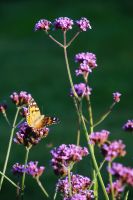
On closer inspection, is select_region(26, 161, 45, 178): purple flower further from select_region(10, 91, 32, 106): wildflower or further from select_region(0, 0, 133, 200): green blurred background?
select_region(0, 0, 133, 200): green blurred background

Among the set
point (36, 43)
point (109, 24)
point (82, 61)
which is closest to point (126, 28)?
point (109, 24)

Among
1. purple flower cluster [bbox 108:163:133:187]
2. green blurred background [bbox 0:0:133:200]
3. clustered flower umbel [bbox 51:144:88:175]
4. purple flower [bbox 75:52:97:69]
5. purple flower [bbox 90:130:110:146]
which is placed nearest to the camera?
purple flower cluster [bbox 108:163:133:187]

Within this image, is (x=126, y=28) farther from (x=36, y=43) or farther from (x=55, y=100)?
(x=55, y=100)

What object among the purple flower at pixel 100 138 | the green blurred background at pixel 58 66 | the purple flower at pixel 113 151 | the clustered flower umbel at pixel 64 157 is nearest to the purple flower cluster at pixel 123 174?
the purple flower at pixel 113 151

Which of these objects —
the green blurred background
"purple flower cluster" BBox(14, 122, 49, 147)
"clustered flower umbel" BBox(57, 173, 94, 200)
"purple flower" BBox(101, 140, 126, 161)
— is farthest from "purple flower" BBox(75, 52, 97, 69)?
the green blurred background

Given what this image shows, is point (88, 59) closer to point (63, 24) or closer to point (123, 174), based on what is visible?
point (63, 24)

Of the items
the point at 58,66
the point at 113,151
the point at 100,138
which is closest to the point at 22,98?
the point at 100,138

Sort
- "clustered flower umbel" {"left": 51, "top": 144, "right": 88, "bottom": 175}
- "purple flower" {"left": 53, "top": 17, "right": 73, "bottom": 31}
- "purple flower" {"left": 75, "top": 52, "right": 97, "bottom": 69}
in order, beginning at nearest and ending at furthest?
"clustered flower umbel" {"left": 51, "top": 144, "right": 88, "bottom": 175}, "purple flower" {"left": 75, "top": 52, "right": 97, "bottom": 69}, "purple flower" {"left": 53, "top": 17, "right": 73, "bottom": 31}
